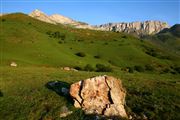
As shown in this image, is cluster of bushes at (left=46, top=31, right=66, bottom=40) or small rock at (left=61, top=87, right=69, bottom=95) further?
cluster of bushes at (left=46, top=31, right=66, bottom=40)

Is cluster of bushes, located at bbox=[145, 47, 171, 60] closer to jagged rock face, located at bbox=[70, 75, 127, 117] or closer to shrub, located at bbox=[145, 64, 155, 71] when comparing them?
shrub, located at bbox=[145, 64, 155, 71]

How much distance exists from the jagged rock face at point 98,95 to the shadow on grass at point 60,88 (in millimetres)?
1323

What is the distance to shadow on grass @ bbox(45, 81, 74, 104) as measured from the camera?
34200 mm

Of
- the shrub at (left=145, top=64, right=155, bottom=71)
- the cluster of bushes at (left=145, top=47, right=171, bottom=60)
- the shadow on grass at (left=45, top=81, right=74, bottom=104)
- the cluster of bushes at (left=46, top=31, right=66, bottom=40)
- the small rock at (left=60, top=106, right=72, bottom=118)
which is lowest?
the shrub at (left=145, top=64, right=155, bottom=71)

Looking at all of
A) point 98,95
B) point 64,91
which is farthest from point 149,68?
point 98,95

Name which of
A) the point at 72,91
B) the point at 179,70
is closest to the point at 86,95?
the point at 72,91

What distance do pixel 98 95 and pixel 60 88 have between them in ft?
22.4

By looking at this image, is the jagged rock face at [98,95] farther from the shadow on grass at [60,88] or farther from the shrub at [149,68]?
the shrub at [149,68]

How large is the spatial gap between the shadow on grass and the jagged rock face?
132 cm

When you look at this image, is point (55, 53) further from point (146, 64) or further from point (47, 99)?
point (47, 99)

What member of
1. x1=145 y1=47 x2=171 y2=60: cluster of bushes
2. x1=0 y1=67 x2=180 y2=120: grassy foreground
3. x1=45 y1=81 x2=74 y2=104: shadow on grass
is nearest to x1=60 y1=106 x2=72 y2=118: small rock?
x1=0 y1=67 x2=180 y2=120: grassy foreground

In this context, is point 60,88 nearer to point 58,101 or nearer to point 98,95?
point 58,101

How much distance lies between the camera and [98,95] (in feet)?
104

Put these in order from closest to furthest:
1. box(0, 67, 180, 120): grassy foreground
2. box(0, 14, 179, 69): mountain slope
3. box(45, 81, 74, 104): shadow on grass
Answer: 1. box(0, 67, 180, 120): grassy foreground
2. box(45, 81, 74, 104): shadow on grass
3. box(0, 14, 179, 69): mountain slope
